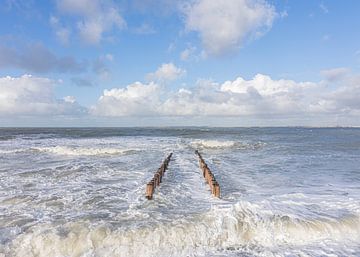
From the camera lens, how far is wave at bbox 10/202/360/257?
6.76 meters

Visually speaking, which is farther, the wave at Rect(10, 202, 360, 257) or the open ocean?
the open ocean

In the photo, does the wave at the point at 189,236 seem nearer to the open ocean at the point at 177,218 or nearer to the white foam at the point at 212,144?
the open ocean at the point at 177,218

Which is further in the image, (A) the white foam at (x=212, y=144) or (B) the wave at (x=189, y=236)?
(A) the white foam at (x=212, y=144)

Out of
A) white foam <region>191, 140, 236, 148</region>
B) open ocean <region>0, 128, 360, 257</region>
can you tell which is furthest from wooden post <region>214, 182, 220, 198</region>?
white foam <region>191, 140, 236, 148</region>

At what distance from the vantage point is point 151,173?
16391 mm

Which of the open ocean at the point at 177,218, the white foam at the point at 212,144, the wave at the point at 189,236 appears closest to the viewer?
the wave at the point at 189,236

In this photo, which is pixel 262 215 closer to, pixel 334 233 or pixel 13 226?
pixel 334 233

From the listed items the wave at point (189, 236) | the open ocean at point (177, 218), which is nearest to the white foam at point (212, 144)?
the open ocean at point (177, 218)

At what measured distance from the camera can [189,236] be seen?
738 cm

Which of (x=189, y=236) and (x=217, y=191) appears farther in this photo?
(x=217, y=191)

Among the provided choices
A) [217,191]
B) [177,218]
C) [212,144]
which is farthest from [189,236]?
[212,144]

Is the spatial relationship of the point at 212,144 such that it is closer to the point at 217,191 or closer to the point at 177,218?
the point at 217,191

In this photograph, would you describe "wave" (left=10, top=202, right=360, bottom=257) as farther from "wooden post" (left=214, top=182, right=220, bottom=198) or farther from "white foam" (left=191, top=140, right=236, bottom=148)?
"white foam" (left=191, top=140, right=236, bottom=148)

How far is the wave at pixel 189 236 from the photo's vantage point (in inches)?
266
